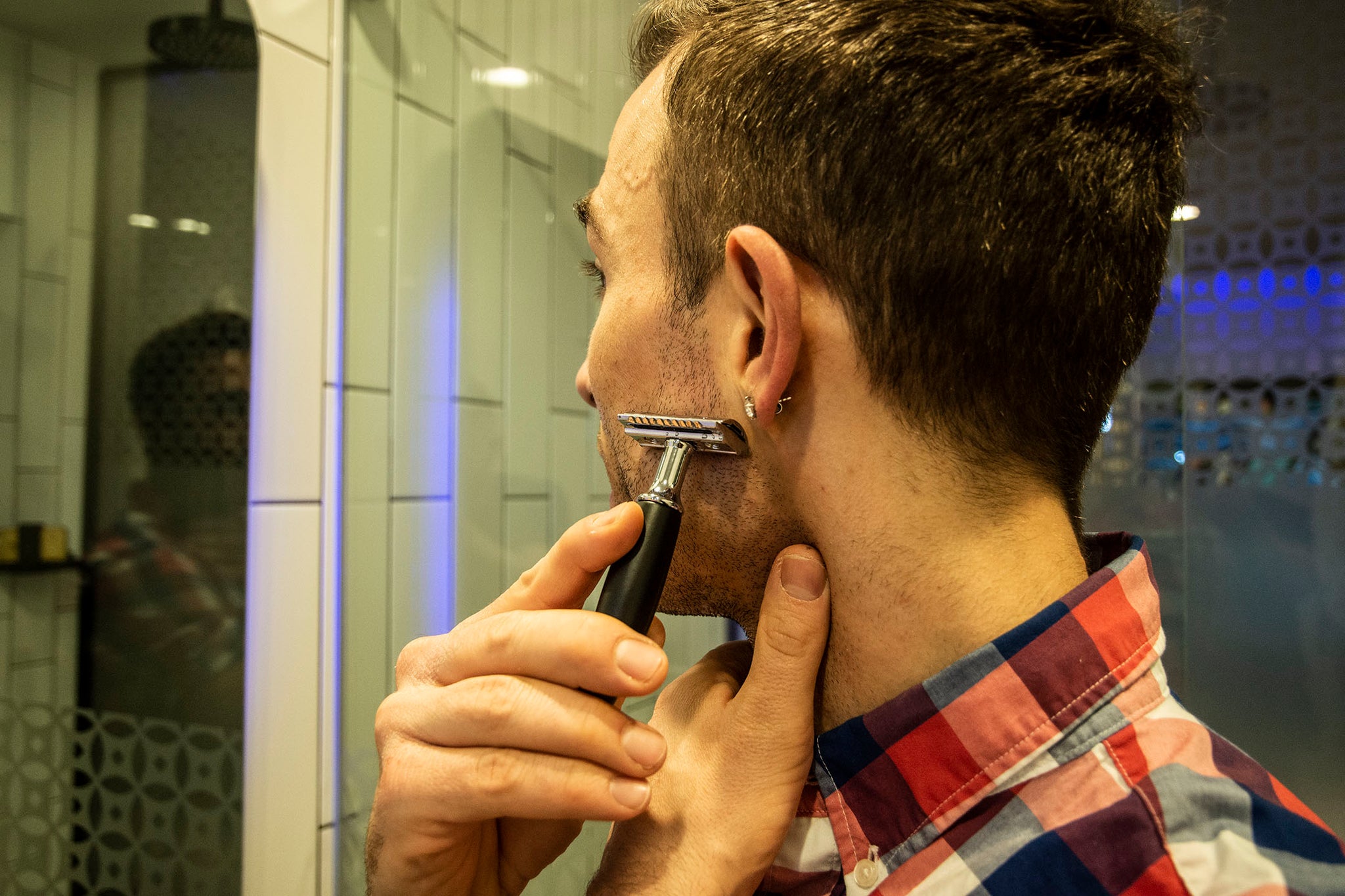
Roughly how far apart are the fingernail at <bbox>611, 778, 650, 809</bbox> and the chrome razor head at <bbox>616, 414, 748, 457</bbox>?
0.21 meters

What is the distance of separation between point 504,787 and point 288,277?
29.7 inches

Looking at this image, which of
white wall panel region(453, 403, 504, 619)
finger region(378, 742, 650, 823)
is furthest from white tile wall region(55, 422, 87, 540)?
finger region(378, 742, 650, 823)

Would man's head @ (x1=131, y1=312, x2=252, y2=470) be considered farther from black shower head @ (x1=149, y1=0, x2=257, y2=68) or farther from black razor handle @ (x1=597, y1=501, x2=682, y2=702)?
black razor handle @ (x1=597, y1=501, x2=682, y2=702)

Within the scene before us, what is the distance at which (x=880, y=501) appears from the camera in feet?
1.65

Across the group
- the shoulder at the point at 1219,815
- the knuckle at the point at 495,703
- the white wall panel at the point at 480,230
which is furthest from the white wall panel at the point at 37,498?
the shoulder at the point at 1219,815

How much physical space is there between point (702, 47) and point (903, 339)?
0.80 feet

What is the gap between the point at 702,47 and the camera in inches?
22.4

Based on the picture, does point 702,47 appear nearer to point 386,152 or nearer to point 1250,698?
point 386,152

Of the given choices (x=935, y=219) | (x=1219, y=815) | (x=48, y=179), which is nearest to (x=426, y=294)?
(x=48, y=179)

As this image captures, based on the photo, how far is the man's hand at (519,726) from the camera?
1.53 ft

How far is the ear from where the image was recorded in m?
0.49

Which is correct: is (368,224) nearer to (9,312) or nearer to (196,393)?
(196,393)

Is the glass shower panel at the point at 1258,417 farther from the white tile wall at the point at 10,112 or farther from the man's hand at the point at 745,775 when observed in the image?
the white tile wall at the point at 10,112

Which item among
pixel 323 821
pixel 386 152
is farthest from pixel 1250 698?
pixel 386 152
